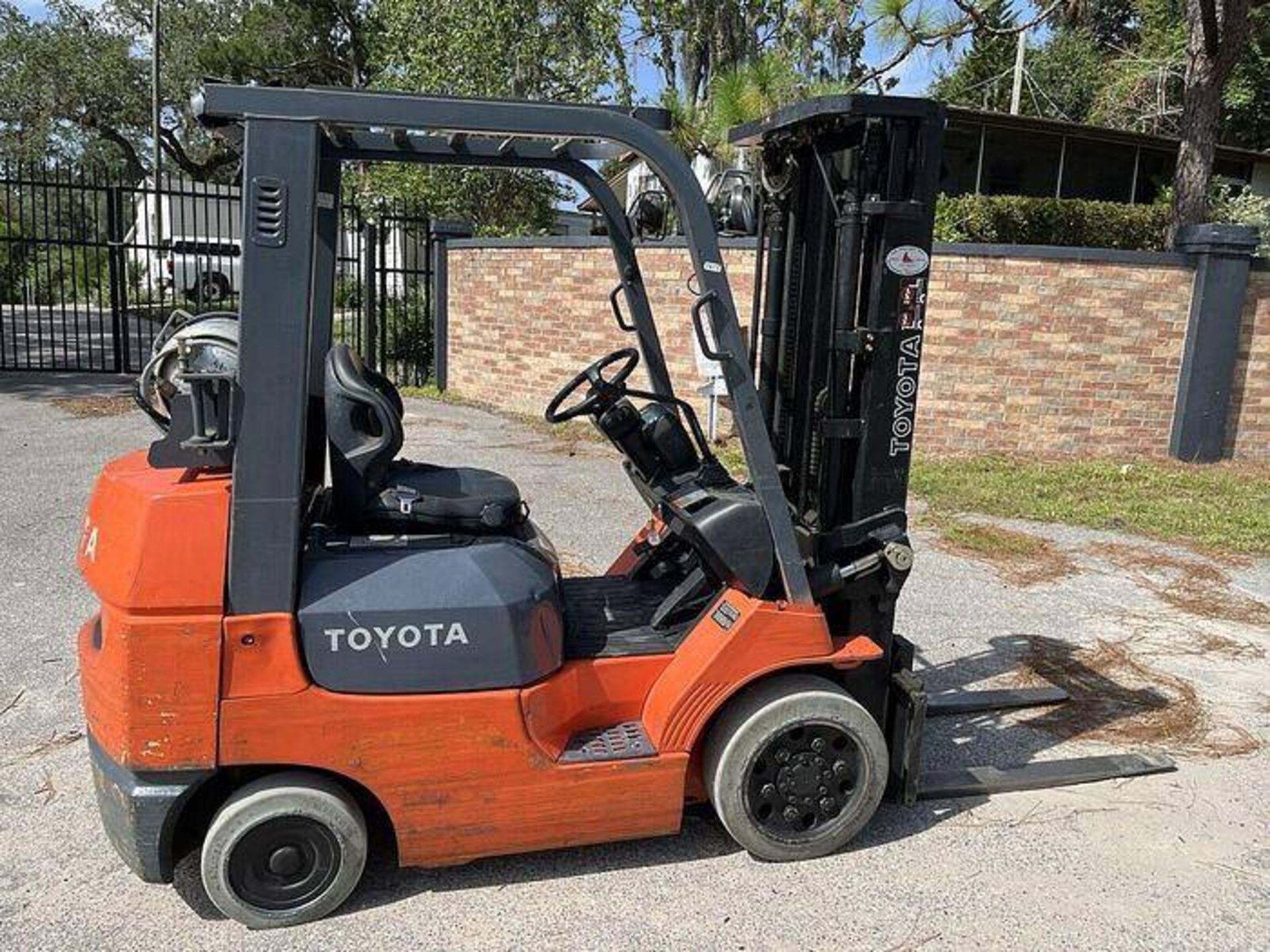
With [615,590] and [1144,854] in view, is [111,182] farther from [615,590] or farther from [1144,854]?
[1144,854]

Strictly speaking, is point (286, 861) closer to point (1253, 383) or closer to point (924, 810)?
point (924, 810)

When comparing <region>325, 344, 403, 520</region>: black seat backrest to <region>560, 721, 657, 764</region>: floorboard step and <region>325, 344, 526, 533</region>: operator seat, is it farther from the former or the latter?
<region>560, 721, 657, 764</region>: floorboard step

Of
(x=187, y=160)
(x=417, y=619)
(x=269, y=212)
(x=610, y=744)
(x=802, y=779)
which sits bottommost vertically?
(x=802, y=779)

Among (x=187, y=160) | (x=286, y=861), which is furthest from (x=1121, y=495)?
(x=187, y=160)

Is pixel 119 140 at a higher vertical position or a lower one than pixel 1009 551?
higher

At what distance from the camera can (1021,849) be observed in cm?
360

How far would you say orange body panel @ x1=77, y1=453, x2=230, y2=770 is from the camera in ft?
9.16

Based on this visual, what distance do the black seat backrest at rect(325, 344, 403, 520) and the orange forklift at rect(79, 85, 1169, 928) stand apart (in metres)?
0.01

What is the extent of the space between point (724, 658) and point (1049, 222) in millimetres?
16724

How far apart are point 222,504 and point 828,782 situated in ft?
6.85

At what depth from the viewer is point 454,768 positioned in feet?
10.1

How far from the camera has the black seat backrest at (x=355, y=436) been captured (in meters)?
3.19

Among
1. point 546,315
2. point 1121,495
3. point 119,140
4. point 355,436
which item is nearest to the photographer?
point 355,436

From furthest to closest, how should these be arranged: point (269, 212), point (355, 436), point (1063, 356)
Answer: point (1063, 356), point (355, 436), point (269, 212)
